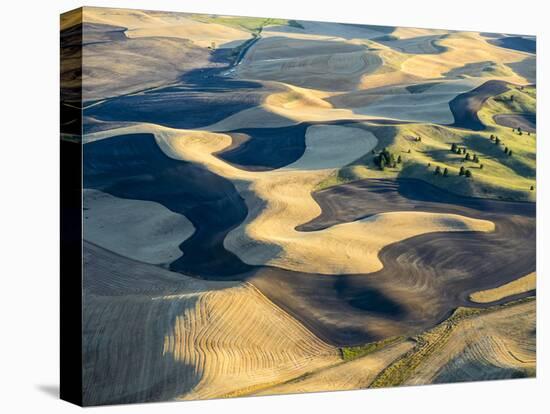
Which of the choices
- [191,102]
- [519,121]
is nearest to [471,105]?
[519,121]

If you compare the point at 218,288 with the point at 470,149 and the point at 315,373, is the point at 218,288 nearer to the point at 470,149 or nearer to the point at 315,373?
the point at 315,373

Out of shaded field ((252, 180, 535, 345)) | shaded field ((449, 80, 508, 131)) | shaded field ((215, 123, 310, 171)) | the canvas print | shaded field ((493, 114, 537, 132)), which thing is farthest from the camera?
shaded field ((493, 114, 537, 132))

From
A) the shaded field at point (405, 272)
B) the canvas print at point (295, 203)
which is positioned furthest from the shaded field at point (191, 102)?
the shaded field at point (405, 272)

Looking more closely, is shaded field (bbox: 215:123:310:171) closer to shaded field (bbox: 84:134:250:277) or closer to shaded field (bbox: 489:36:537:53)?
shaded field (bbox: 84:134:250:277)

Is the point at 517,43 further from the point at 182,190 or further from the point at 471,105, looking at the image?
the point at 182,190

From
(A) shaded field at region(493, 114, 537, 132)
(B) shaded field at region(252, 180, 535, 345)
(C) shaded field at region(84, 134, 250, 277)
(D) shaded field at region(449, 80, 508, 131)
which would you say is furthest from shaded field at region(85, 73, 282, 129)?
(A) shaded field at region(493, 114, 537, 132)

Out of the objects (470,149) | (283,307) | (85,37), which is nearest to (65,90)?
(85,37)

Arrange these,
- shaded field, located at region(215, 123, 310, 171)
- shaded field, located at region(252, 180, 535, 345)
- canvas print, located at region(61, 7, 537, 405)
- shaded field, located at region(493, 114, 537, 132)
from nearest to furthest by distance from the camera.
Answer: canvas print, located at region(61, 7, 537, 405) < shaded field, located at region(252, 180, 535, 345) < shaded field, located at region(215, 123, 310, 171) < shaded field, located at region(493, 114, 537, 132)

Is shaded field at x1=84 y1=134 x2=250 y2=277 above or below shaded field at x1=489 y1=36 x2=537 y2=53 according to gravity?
below

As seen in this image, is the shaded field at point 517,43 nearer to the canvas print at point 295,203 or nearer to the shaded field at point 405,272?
the canvas print at point 295,203
